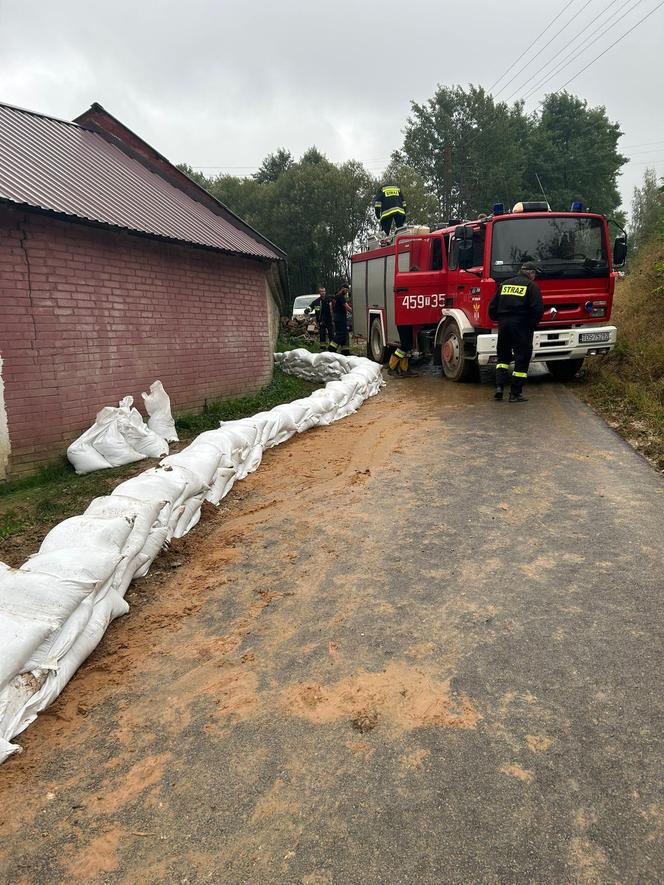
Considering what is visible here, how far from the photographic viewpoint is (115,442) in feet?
20.5

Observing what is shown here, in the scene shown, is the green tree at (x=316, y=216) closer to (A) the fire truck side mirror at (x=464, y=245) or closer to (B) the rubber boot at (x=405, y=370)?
(B) the rubber boot at (x=405, y=370)

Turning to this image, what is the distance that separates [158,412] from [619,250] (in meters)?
7.06

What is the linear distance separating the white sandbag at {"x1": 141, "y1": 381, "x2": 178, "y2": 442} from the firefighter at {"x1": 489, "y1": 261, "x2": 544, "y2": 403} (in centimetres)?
456

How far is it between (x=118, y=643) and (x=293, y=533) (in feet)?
4.94

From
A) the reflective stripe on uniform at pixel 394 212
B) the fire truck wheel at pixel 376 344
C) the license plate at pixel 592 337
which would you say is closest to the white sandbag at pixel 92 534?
the license plate at pixel 592 337

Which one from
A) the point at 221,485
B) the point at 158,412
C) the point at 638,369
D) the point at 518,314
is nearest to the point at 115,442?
the point at 158,412

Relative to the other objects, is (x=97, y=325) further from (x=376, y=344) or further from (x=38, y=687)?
(x=376, y=344)

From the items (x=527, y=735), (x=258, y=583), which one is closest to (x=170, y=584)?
(x=258, y=583)

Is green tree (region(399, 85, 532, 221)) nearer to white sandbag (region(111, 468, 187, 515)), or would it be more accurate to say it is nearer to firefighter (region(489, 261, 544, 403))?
firefighter (region(489, 261, 544, 403))

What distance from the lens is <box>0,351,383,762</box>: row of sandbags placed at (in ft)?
7.72

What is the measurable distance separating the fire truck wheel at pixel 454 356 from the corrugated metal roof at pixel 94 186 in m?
3.33

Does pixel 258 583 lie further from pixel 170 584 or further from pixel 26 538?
pixel 26 538

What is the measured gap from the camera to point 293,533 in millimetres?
4172

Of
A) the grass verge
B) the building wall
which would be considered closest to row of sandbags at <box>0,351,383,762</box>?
the grass verge
